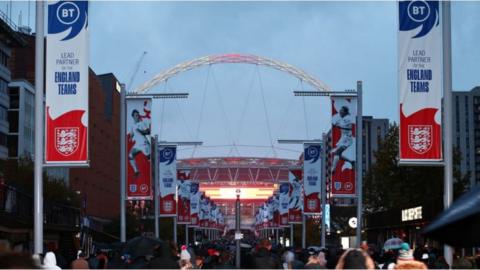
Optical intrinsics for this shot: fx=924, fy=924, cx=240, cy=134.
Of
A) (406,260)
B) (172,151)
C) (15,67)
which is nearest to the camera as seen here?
(406,260)

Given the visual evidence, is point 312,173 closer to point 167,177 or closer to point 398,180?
point 167,177

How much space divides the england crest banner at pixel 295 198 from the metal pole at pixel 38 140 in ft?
149

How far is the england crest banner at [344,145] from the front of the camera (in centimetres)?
3738

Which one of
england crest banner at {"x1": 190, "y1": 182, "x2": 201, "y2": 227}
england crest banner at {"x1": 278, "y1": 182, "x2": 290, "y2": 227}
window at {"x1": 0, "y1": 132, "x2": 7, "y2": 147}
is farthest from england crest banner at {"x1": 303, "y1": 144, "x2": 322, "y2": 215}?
window at {"x1": 0, "y1": 132, "x2": 7, "y2": 147}

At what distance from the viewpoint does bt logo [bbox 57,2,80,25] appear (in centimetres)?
1983

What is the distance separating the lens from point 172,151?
5122cm

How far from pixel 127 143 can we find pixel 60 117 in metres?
18.4

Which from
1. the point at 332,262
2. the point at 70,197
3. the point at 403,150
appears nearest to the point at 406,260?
the point at 403,150

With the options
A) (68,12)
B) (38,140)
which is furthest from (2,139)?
(68,12)

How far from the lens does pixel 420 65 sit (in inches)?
769

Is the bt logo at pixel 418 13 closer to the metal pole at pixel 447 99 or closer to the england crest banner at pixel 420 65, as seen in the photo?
the england crest banner at pixel 420 65

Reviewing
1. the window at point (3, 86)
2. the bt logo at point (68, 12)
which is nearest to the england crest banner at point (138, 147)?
the bt logo at point (68, 12)

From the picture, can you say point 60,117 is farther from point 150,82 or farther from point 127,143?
point 150,82

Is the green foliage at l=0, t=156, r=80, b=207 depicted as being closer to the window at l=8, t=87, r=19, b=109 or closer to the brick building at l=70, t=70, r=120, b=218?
the brick building at l=70, t=70, r=120, b=218
